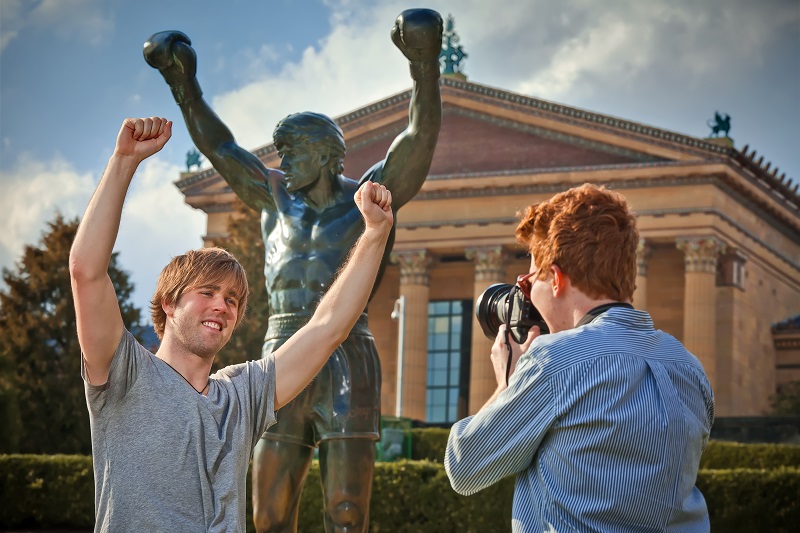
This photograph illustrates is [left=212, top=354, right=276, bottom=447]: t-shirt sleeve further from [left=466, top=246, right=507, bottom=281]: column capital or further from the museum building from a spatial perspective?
[left=466, top=246, right=507, bottom=281]: column capital

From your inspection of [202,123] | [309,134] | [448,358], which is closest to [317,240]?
[309,134]

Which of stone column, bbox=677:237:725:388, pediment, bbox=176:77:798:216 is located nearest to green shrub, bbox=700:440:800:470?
stone column, bbox=677:237:725:388

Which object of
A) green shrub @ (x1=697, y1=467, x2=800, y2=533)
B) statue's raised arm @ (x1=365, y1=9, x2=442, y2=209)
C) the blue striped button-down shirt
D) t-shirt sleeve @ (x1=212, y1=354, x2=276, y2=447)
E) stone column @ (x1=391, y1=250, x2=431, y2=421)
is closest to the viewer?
the blue striped button-down shirt

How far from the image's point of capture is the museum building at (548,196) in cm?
4206

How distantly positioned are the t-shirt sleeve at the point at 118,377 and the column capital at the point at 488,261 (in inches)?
1642

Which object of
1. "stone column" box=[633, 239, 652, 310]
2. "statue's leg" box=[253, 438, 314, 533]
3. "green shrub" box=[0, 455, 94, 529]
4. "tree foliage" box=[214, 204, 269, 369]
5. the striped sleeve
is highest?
"stone column" box=[633, 239, 652, 310]

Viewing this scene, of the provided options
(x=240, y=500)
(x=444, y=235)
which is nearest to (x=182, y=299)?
(x=240, y=500)

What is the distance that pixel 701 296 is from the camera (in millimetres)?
41750

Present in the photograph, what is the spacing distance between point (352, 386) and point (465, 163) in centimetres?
4051

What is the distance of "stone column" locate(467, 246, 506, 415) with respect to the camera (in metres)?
44.2

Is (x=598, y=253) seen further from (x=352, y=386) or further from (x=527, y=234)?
(x=352, y=386)

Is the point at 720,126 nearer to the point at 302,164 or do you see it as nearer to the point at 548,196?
the point at 548,196

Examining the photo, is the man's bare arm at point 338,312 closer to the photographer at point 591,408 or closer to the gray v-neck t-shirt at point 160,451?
the gray v-neck t-shirt at point 160,451

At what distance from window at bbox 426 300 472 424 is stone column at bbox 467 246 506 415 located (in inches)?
52.7
